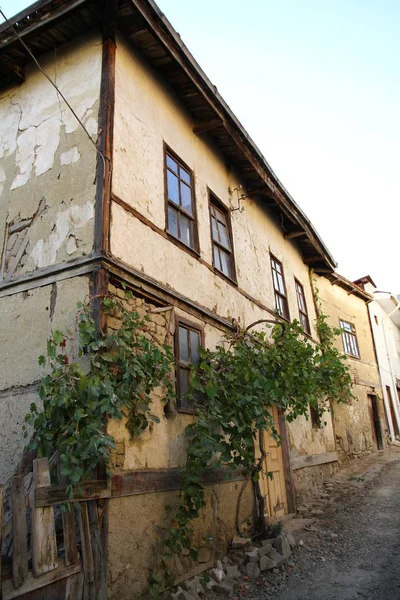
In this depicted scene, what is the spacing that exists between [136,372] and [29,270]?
1928 mm

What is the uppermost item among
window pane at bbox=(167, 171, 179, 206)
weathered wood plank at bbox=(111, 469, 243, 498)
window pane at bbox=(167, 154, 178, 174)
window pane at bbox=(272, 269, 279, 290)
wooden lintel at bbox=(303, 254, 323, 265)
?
wooden lintel at bbox=(303, 254, 323, 265)

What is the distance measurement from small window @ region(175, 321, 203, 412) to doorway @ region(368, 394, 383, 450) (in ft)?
35.0

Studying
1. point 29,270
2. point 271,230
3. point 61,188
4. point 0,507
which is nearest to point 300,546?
point 0,507

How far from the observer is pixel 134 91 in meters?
6.03

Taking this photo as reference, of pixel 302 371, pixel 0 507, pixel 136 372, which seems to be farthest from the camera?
pixel 302 371

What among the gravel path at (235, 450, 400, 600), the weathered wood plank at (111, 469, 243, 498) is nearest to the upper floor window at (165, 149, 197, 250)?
the weathered wood plank at (111, 469, 243, 498)

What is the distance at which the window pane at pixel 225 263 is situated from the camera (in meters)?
7.65

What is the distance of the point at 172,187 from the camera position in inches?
258

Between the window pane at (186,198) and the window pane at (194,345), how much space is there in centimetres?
197

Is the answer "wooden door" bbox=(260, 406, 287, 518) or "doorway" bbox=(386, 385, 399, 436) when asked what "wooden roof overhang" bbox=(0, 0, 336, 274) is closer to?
"wooden door" bbox=(260, 406, 287, 518)

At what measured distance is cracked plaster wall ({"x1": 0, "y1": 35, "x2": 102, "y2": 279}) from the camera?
5074mm

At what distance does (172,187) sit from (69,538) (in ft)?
15.2

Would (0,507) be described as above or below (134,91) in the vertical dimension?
below

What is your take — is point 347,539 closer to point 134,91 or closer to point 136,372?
point 136,372
